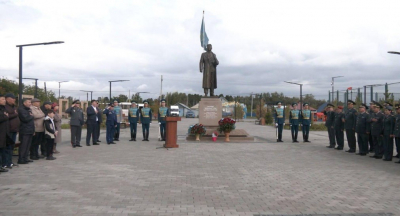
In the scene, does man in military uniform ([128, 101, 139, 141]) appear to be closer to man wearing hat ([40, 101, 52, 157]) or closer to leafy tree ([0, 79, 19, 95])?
man wearing hat ([40, 101, 52, 157])

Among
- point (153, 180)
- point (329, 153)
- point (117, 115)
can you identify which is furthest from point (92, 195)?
point (117, 115)

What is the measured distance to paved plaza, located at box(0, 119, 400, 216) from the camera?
→ 6.18 meters

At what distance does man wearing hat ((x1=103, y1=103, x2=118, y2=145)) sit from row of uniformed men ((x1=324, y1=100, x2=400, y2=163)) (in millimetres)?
9038

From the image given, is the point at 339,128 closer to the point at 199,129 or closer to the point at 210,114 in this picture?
the point at 199,129

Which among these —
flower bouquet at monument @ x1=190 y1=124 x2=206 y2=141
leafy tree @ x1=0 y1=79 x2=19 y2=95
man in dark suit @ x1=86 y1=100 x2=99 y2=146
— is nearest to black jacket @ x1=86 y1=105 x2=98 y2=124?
man in dark suit @ x1=86 y1=100 x2=99 y2=146

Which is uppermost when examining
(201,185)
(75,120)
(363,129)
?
(75,120)

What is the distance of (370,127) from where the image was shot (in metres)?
13.0

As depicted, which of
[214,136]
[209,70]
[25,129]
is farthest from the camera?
[209,70]

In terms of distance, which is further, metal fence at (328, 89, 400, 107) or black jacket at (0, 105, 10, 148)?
metal fence at (328, 89, 400, 107)

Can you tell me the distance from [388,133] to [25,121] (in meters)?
10.4

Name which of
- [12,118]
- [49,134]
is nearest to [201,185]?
[12,118]

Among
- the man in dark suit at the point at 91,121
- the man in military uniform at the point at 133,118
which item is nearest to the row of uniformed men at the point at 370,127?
the man in military uniform at the point at 133,118

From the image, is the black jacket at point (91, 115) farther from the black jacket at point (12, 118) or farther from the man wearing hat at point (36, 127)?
the black jacket at point (12, 118)

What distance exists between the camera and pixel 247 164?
35.8 ft
